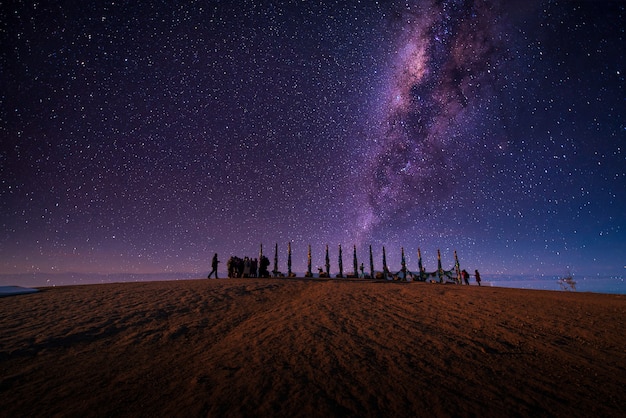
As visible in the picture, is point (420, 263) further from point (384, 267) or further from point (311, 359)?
point (311, 359)

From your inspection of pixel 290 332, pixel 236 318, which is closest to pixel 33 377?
pixel 236 318

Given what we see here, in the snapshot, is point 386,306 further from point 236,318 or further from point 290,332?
point 236,318

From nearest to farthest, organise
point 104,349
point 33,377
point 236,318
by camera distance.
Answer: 1. point 33,377
2. point 104,349
3. point 236,318

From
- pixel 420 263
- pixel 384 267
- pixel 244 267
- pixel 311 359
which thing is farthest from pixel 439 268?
pixel 311 359

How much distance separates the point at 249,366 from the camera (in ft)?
24.7

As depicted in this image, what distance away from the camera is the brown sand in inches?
231

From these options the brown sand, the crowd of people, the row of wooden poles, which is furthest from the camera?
the row of wooden poles

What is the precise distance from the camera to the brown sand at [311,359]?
19.2ft

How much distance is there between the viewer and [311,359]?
798 centimetres

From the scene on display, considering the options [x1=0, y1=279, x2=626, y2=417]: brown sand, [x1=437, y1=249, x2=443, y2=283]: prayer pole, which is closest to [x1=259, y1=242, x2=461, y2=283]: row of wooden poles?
[x1=437, y1=249, x2=443, y2=283]: prayer pole

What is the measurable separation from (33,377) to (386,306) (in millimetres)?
14003

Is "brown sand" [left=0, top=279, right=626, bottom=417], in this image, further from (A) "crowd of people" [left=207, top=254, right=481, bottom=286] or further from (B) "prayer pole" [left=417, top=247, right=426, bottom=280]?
(B) "prayer pole" [left=417, top=247, right=426, bottom=280]

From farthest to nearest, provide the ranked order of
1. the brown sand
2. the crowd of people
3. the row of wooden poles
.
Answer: the row of wooden poles
the crowd of people
the brown sand

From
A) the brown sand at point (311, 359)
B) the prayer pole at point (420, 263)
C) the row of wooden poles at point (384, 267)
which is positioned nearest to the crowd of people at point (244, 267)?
the row of wooden poles at point (384, 267)
